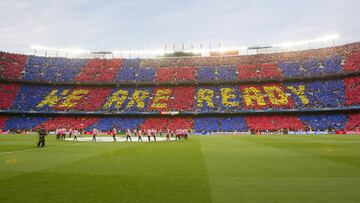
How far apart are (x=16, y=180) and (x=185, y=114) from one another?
62293 mm

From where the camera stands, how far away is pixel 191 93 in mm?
76875

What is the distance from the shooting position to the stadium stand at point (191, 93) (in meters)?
65.9

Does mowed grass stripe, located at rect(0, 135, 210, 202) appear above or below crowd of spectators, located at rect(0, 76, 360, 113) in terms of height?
below

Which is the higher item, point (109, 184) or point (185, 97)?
point (185, 97)

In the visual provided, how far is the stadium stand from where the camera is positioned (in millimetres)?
65938

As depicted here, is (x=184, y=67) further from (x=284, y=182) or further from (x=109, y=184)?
(x=109, y=184)

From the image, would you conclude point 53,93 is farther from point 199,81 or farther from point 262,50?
point 262,50

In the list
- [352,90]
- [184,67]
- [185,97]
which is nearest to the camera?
[352,90]

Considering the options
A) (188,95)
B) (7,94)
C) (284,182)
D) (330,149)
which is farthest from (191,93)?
(284,182)

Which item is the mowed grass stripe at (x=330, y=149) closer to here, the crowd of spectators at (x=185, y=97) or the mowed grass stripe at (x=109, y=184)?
the mowed grass stripe at (x=109, y=184)

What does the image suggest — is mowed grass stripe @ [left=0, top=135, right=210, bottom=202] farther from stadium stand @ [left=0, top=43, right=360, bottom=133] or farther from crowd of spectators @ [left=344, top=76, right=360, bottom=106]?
crowd of spectators @ [left=344, top=76, right=360, bottom=106]

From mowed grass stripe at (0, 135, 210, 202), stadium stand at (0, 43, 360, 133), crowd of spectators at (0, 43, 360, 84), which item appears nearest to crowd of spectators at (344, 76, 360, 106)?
stadium stand at (0, 43, 360, 133)

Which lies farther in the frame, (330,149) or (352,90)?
(352,90)

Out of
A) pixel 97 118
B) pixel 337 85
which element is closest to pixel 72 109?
pixel 97 118
